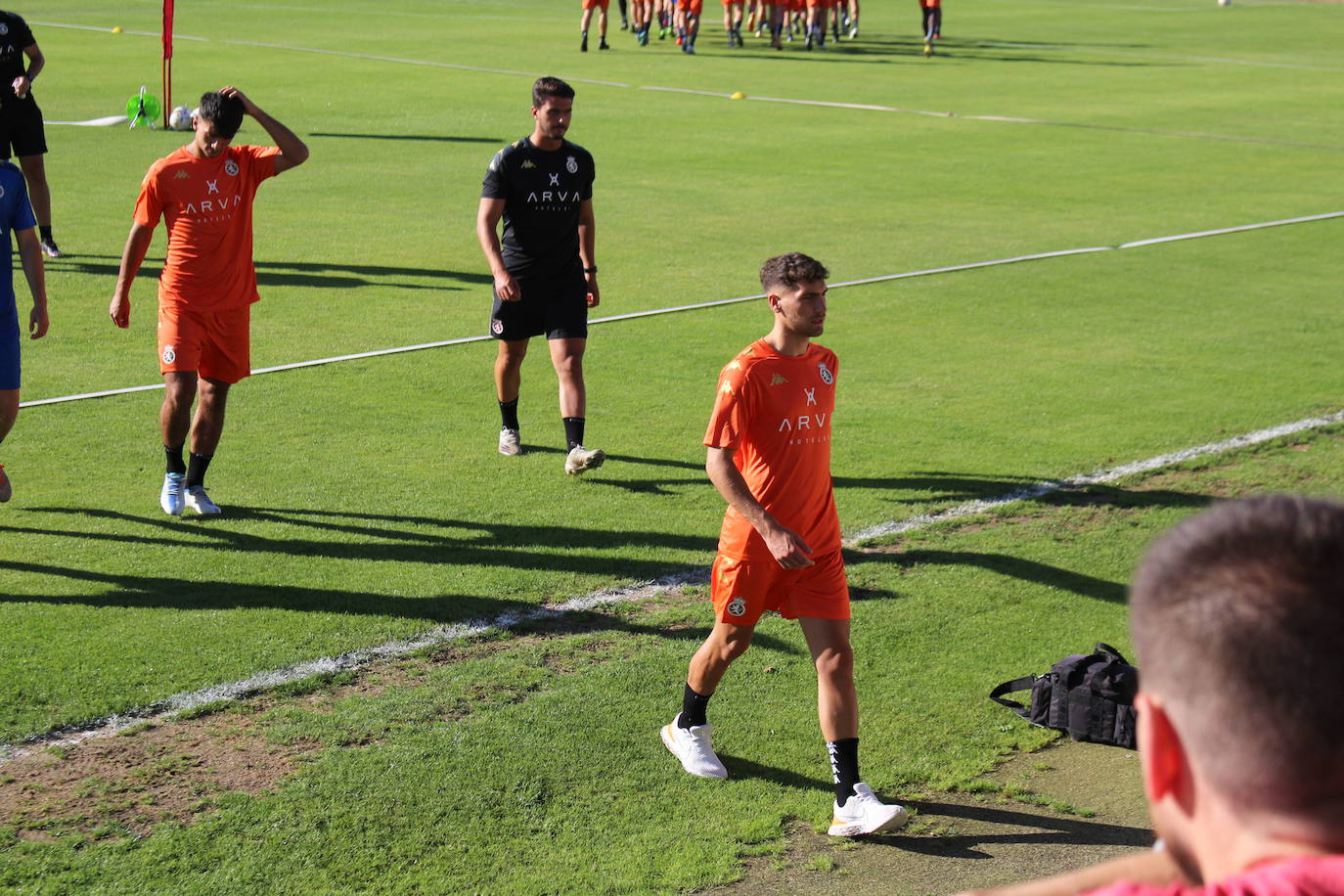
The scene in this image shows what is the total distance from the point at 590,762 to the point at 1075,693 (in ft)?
6.58

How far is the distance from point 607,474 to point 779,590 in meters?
3.99

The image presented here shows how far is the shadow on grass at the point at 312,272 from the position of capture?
46.8 feet

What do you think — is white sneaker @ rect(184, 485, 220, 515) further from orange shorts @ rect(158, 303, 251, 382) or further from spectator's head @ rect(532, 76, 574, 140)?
spectator's head @ rect(532, 76, 574, 140)

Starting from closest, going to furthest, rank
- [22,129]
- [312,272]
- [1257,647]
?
[1257,647] → [22,129] → [312,272]

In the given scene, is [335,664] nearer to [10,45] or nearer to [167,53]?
[10,45]

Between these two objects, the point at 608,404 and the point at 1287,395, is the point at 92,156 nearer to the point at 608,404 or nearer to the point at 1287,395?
the point at 608,404

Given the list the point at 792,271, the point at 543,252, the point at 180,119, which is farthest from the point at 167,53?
the point at 792,271

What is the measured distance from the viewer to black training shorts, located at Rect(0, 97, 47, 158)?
14.1m

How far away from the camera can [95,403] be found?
10.5m

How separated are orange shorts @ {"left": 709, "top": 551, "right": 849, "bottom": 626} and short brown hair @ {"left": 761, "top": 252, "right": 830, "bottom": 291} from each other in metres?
1.03

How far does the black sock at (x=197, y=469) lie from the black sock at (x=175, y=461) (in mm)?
83

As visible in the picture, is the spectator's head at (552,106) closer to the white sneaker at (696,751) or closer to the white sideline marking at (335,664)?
the white sideline marking at (335,664)

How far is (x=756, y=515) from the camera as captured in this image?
537 cm

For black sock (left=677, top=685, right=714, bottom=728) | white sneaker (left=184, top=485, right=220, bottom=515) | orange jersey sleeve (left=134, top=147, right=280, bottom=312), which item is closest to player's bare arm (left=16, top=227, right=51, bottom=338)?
orange jersey sleeve (left=134, top=147, right=280, bottom=312)
